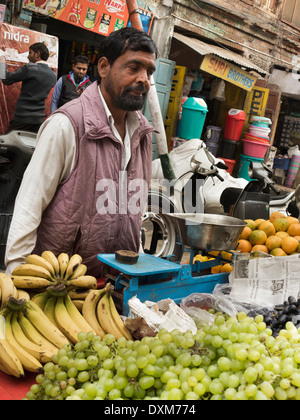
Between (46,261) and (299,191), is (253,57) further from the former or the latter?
(46,261)

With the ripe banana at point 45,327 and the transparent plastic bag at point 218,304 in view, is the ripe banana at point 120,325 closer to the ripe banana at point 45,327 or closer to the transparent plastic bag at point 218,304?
the ripe banana at point 45,327

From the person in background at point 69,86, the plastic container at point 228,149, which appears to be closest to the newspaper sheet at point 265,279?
the person in background at point 69,86

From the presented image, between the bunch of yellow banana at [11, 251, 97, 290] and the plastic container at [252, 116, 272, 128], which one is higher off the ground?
A: the plastic container at [252, 116, 272, 128]

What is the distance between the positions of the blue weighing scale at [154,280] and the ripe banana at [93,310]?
0.56ft

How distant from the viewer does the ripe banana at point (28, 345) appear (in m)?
1.45

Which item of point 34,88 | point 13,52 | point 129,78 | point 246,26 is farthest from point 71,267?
point 246,26

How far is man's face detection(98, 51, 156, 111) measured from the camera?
2.24 meters

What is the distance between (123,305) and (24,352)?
56 centimetres

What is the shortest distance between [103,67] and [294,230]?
161cm

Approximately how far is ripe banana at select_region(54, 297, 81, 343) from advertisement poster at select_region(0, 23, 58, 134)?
491 centimetres

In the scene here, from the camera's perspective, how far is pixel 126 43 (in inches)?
88.7

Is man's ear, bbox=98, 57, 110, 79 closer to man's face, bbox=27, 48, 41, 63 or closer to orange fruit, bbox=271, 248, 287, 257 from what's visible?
orange fruit, bbox=271, 248, 287, 257

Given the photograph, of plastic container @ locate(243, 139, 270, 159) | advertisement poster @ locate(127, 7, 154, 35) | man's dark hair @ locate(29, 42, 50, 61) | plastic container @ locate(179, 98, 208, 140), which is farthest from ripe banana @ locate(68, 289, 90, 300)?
plastic container @ locate(243, 139, 270, 159)

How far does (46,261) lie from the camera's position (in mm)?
1818
